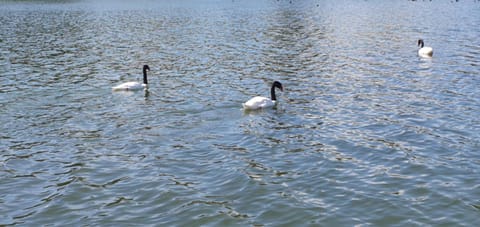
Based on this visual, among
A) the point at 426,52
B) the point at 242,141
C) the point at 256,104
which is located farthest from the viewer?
the point at 426,52

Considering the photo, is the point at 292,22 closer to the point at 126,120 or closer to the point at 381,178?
the point at 126,120

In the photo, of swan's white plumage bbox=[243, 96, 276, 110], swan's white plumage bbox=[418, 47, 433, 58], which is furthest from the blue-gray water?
swan's white plumage bbox=[418, 47, 433, 58]

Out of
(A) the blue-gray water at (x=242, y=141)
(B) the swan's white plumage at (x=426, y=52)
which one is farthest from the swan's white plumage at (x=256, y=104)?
(B) the swan's white plumage at (x=426, y=52)

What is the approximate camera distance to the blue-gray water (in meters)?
13.2

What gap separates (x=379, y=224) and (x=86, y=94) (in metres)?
18.8

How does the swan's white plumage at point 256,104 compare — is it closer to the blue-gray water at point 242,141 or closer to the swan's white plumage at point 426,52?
the blue-gray water at point 242,141

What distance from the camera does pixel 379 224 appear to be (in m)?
12.3

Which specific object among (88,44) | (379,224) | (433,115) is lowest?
(379,224)

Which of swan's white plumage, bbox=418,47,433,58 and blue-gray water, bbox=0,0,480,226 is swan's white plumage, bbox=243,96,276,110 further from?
swan's white plumage, bbox=418,47,433,58

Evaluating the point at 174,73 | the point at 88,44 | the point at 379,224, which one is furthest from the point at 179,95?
the point at 88,44

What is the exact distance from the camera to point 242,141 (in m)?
18.8

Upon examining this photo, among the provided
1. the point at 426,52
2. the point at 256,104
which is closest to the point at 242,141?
the point at 256,104

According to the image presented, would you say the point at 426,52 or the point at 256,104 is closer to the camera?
the point at 256,104

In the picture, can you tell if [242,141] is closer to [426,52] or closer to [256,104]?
[256,104]
